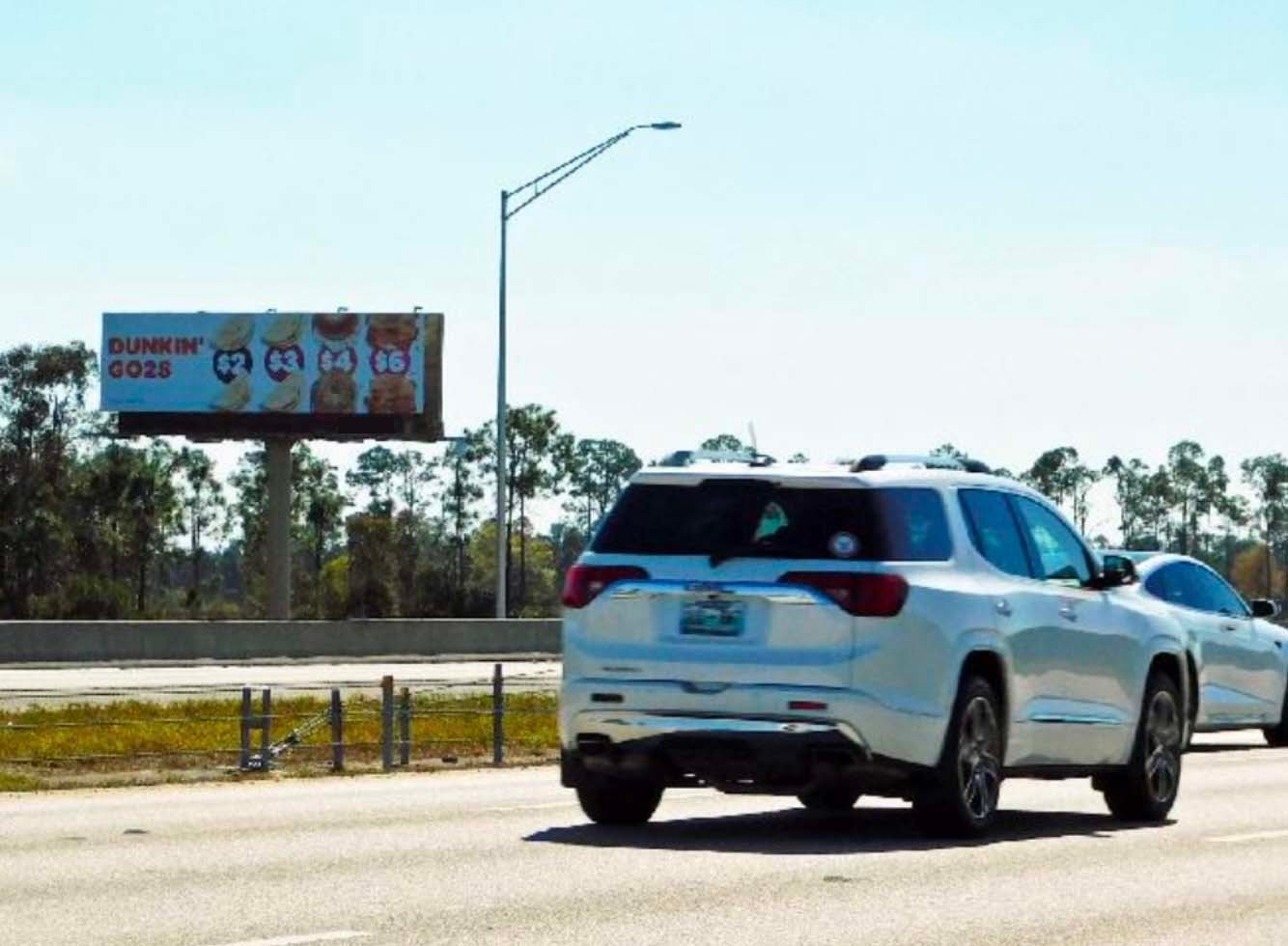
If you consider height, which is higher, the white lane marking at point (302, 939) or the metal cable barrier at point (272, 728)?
the metal cable barrier at point (272, 728)

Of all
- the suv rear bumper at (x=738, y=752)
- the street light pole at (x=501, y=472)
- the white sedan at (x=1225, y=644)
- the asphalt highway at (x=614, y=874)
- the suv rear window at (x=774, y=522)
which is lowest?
the asphalt highway at (x=614, y=874)

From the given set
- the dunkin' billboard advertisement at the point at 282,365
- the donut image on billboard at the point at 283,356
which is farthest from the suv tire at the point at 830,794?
the donut image on billboard at the point at 283,356

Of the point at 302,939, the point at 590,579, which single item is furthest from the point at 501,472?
the point at 302,939

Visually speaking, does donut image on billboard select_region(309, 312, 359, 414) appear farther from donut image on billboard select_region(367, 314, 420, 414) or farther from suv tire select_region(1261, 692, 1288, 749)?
suv tire select_region(1261, 692, 1288, 749)

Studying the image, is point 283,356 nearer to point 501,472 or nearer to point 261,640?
point 501,472

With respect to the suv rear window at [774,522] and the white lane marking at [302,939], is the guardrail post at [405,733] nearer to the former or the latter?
the suv rear window at [774,522]

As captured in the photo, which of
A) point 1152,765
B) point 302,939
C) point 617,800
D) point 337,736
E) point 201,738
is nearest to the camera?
point 302,939

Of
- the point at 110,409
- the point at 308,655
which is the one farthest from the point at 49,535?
the point at 308,655

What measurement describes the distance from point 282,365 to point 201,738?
198 ft

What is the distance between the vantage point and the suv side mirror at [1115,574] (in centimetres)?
1803

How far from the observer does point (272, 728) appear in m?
34.3

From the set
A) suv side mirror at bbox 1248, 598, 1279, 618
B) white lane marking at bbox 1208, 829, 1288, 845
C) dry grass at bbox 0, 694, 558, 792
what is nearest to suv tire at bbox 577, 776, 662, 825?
white lane marking at bbox 1208, 829, 1288, 845

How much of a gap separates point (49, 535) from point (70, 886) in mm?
121744

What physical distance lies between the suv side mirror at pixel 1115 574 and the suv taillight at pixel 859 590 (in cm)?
251
